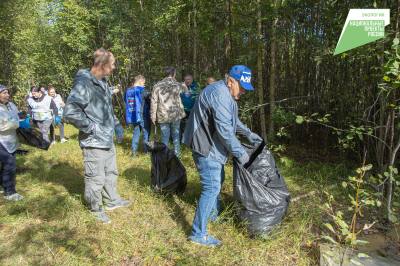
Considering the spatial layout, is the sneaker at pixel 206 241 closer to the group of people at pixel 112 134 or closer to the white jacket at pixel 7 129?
the group of people at pixel 112 134

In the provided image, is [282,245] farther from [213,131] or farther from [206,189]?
[213,131]

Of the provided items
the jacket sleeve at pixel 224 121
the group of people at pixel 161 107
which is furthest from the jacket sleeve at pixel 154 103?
the jacket sleeve at pixel 224 121

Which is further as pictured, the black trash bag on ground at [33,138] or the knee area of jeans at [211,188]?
the black trash bag on ground at [33,138]

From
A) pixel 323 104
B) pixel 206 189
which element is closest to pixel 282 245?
pixel 206 189

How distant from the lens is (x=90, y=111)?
3.28m

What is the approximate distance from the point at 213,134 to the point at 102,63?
1.32 metres

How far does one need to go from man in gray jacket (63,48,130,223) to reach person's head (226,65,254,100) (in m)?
1.27

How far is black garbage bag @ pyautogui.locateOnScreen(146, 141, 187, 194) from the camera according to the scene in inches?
159

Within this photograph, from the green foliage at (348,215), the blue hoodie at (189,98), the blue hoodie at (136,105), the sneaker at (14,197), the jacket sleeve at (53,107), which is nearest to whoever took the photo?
the green foliage at (348,215)

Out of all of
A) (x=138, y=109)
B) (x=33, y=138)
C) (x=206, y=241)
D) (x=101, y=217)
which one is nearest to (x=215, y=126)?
(x=206, y=241)

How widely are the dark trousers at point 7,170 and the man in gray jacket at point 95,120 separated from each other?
1.36 meters

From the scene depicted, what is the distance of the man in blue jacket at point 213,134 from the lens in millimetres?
2830

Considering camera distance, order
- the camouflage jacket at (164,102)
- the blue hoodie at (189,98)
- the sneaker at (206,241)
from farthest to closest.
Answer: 1. the blue hoodie at (189,98)
2. the camouflage jacket at (164,102)
3. the sneaker at (206,241)

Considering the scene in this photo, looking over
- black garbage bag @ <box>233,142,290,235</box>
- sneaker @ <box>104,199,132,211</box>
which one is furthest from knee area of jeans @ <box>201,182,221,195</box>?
sneaker @ <box>104,199,132,211</box>
